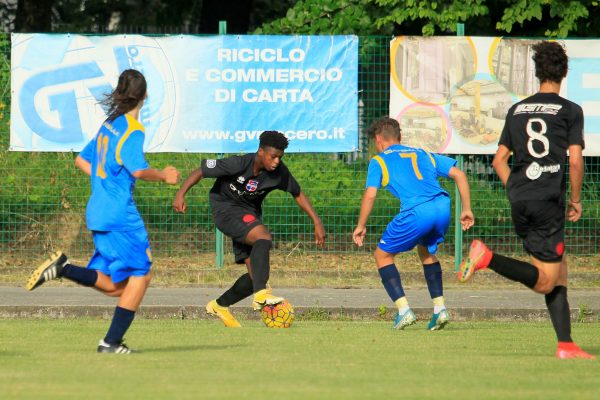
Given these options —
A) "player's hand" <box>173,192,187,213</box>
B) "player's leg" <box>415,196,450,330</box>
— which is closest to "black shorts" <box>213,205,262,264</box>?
"player's hand" <box>173,192,187,213</box>

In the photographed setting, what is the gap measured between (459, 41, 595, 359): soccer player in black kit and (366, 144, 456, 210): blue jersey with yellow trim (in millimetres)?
2538

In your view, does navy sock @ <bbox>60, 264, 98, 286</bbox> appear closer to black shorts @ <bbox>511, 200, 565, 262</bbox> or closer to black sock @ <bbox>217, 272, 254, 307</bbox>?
black shorts @ <bbox>511, 200, 565, 262</bbox>

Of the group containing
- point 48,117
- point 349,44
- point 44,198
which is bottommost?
point 44,198

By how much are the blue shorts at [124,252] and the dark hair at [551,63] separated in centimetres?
293

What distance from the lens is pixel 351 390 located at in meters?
7.11

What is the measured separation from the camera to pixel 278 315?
11328mm

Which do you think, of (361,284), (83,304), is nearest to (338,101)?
(361,284)

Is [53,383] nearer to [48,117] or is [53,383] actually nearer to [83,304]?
[83,304]

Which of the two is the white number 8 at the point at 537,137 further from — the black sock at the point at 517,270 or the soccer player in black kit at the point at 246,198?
the soccer player in black kit at the point at 246,198

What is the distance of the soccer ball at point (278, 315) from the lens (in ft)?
37.2

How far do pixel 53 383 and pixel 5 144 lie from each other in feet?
31.5

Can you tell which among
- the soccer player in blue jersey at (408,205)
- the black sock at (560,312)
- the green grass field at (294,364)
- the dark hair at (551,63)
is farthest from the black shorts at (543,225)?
the soccer player in blue jersey at (408,205)

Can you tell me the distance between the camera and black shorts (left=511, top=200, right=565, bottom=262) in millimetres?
8773

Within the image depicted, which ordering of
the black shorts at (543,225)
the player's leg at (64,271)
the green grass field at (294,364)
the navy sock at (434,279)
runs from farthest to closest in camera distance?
the navy sock at (434,279) → the player's leg at (64,271) → the black shorts at (543,225) → the green grass field at (294,364)
